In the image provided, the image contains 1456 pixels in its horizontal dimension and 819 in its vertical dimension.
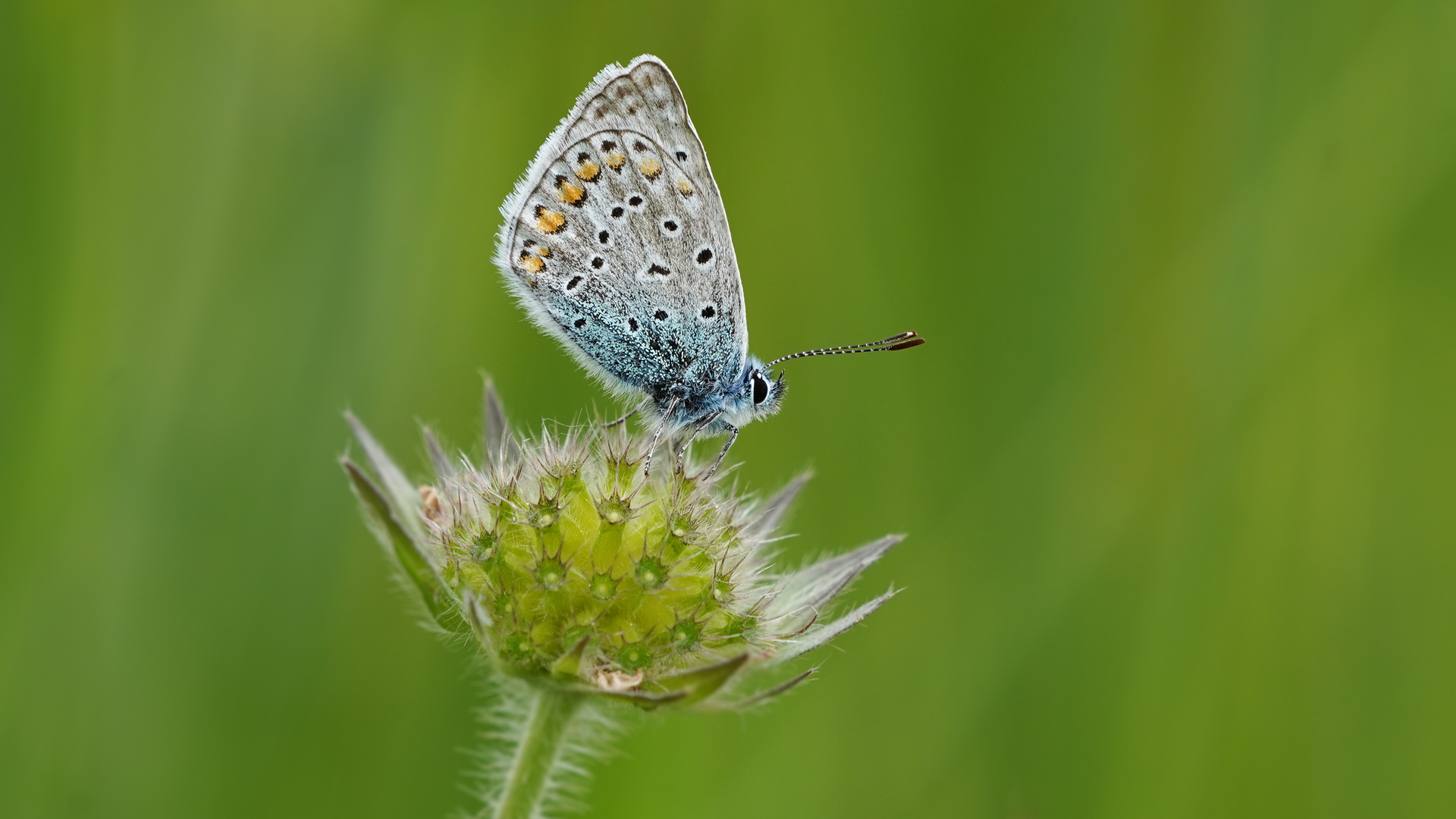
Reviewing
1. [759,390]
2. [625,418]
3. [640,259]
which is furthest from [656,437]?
[640,259]

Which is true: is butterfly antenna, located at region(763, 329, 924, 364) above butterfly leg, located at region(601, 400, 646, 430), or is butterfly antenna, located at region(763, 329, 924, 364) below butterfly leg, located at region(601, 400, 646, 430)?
above

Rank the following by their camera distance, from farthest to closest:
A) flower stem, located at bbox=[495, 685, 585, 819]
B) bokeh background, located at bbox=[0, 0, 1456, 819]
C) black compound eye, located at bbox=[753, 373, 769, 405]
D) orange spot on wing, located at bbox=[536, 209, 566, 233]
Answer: black compound eye, located at bbox=[753, 373, 769, 405]
orange spot on wing, located at bbox=[536, 209, 566, 233]
bokeh background, located at bbox=[0, 0, 1456, 819]
flower stem, located at bbox=[495, 685, 585, 819]

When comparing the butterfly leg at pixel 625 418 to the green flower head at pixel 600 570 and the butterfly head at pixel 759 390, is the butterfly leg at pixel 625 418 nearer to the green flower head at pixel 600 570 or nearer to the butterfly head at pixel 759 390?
the green flower head at pixel 600 570

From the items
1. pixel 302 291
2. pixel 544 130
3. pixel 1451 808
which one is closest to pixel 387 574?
pixel 302 291

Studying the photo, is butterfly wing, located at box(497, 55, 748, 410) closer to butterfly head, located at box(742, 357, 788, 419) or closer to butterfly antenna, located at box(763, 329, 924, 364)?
butterfly head, located at box(742, 357, 788, 419)

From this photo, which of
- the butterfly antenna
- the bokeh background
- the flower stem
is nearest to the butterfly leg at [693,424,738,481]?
the butterfly antenna
